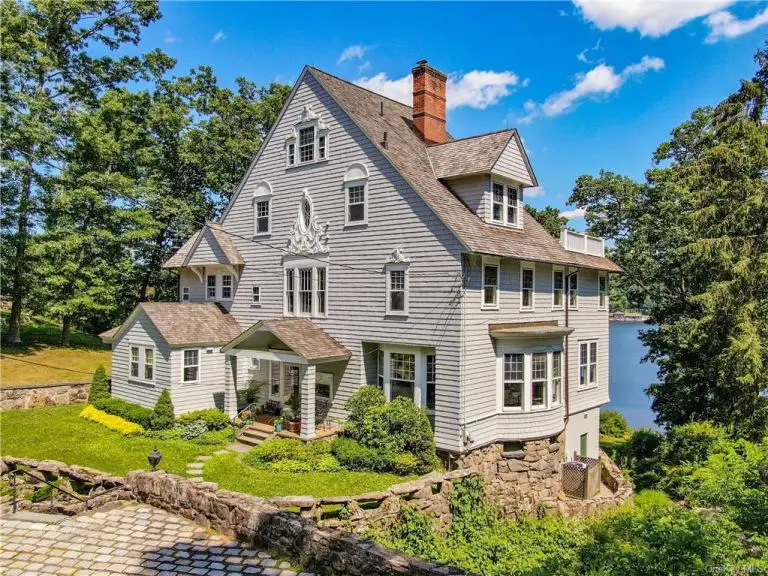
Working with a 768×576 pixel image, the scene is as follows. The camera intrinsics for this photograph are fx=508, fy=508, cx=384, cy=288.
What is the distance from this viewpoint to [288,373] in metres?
20.9

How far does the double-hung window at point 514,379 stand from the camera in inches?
678

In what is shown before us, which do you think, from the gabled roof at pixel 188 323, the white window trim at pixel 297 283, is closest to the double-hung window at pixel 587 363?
the white window trim at pixel 297 283

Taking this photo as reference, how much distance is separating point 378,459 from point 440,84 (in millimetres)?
15912

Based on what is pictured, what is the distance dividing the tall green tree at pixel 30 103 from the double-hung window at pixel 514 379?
955 inches

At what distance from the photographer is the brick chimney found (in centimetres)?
2158

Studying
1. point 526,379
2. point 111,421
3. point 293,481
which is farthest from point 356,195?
point 111,421

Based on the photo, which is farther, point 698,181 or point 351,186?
point 698,181

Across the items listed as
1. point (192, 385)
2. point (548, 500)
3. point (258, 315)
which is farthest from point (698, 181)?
point (192, 385)

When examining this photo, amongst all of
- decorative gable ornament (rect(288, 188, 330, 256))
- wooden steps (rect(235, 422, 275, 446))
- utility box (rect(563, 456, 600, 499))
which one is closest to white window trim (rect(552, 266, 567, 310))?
utility box (rect(563, 456, 600, 499))

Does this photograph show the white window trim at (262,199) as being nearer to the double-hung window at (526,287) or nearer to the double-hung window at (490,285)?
the double-hung window at (490,285)

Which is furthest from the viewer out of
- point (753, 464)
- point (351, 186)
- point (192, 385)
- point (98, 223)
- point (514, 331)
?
point (98, 223)

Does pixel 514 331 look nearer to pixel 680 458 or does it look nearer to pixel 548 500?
pixel 548 500

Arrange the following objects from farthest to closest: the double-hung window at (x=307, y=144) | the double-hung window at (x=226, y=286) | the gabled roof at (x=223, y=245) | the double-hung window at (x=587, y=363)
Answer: the double-hung window at (x=226, y=286) → the gabled roof at (x=223, y=245) → the double-hung window at (x=587, y=363) → the double-hung window at (x=307, y=144)

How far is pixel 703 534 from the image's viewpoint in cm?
838
